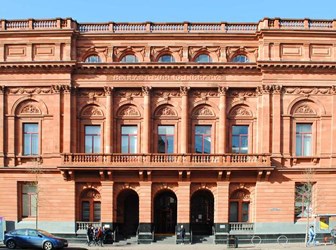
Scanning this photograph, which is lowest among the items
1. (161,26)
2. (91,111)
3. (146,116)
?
(146,116)

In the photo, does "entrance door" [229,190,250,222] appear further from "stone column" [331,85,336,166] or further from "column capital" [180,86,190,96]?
"column capital" [180,86,190,96]

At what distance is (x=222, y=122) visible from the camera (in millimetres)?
37125

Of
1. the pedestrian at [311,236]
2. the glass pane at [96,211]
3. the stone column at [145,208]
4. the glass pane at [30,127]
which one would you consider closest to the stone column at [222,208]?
the stone column at [145,208]

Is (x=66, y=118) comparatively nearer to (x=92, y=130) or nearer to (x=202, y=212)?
(x=92, y=130)

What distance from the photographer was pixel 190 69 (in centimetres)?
3697

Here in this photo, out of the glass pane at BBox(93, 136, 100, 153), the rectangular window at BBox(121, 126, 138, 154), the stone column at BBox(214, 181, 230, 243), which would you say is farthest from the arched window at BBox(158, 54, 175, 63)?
the stone column at BBox(214, 181, 230, 243)

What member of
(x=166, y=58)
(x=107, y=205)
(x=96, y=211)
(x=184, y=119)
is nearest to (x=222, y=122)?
(x=184, y=119)

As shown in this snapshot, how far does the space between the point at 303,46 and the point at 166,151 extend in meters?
14.6

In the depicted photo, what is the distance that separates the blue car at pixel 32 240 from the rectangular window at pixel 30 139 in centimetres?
832

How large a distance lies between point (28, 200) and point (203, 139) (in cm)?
1591

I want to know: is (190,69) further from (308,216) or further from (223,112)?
(308,216)

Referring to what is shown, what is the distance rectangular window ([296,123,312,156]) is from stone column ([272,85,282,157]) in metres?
1.94

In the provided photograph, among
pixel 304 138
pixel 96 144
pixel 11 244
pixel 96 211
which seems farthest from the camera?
pixel 96 144

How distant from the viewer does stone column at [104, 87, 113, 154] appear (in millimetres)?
37219
